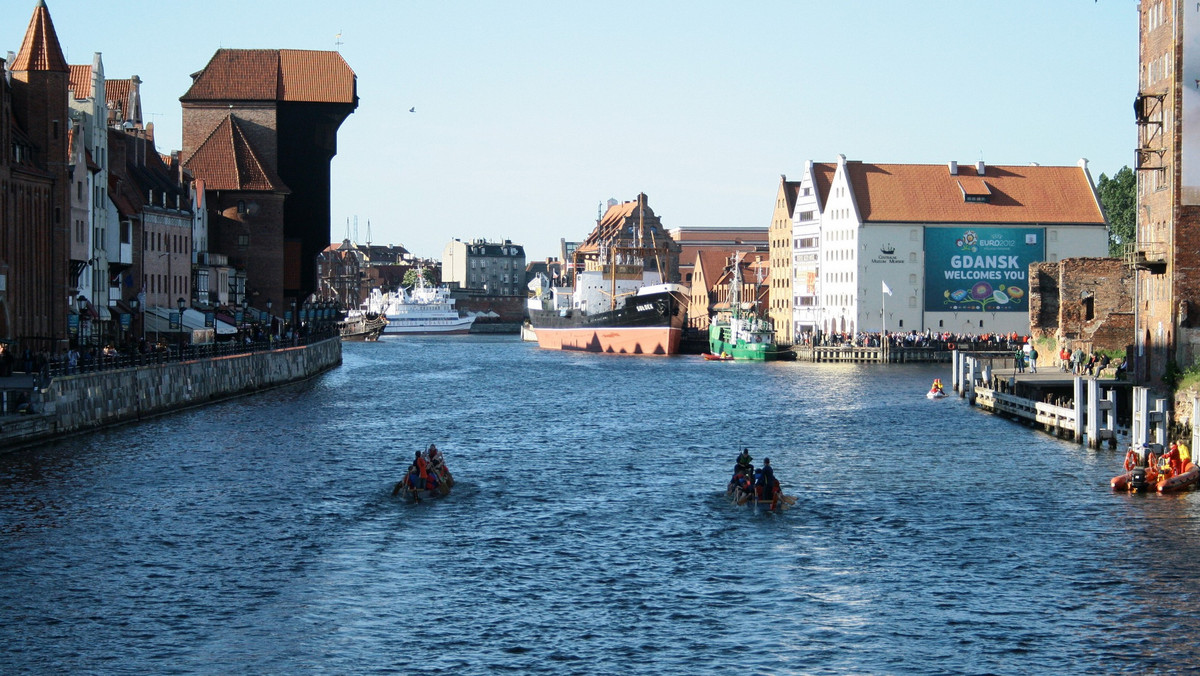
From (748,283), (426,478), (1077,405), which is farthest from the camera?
(748,283)

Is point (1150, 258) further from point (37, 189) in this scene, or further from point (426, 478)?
point (37, 189)

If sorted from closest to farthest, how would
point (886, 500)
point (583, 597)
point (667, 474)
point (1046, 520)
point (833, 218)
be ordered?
point (583, 597), point (1046, 520), point (886, 500), point (667, 474), point (833, 218)

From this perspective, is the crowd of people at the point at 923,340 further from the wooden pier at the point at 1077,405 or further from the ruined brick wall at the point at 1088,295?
the wooden pier at the point at 1077,405

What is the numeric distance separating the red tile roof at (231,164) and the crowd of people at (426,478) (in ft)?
247

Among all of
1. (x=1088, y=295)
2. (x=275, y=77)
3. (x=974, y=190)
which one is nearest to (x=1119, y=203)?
(x=974, y=190)

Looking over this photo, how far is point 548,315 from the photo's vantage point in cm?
18712

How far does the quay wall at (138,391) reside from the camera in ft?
169

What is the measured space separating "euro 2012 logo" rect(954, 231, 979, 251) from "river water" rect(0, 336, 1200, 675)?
81.5 metres

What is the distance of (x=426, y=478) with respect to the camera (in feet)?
145

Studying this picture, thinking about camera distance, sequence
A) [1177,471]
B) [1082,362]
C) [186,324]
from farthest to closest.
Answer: [186,324] → [1082,362] → [1177,471]

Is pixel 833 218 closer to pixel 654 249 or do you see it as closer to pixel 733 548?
pixel 654 249

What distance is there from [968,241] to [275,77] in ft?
220

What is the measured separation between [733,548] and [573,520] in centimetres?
570

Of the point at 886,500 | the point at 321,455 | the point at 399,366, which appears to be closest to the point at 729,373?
the point at 399,366
